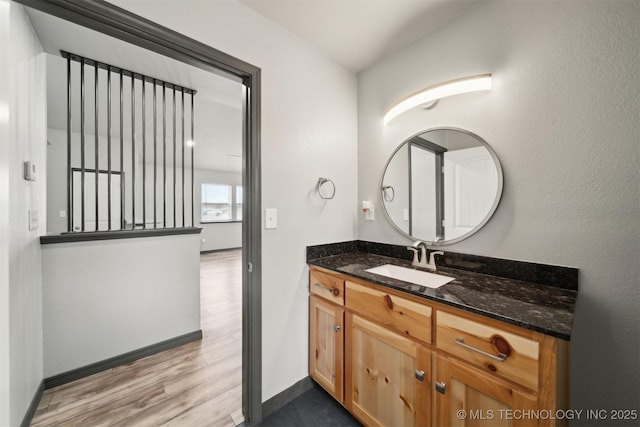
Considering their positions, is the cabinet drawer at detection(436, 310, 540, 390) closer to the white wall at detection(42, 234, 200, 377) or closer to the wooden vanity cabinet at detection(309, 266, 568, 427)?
the wooden vanity cabinet at detection(309, 266, 568, 427)

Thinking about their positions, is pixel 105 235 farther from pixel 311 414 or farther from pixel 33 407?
pixel 311 414

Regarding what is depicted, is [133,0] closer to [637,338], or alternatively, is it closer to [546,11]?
[546,11]

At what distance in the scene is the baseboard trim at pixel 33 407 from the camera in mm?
1384

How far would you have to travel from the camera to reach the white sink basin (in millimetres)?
1387

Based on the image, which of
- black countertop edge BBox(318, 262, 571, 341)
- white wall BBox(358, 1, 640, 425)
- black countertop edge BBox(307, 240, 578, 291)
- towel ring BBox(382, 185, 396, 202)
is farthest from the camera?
towel ring BBox(382, 185, 396, 202)

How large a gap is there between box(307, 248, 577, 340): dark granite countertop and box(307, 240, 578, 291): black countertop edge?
25 millimetres

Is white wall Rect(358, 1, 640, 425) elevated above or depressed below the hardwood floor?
above

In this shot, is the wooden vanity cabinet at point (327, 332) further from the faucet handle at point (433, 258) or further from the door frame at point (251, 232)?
the faucet handle at point (433, 258)

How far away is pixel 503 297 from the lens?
107cm

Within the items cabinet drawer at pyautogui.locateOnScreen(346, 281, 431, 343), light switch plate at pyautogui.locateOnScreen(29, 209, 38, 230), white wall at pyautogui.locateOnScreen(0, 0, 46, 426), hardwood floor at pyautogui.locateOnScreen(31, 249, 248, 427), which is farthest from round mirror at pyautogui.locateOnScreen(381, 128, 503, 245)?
light switch plate at pyautogui.locateOnScreen(29, 209, 38, 230)

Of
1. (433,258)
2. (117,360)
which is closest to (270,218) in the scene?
(433,258)

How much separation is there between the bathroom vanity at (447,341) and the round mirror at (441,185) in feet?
0.76

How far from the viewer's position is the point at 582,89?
113cm

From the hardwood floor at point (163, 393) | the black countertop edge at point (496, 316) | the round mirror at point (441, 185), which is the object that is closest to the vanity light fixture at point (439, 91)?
the round mirror at point (441, 185)
